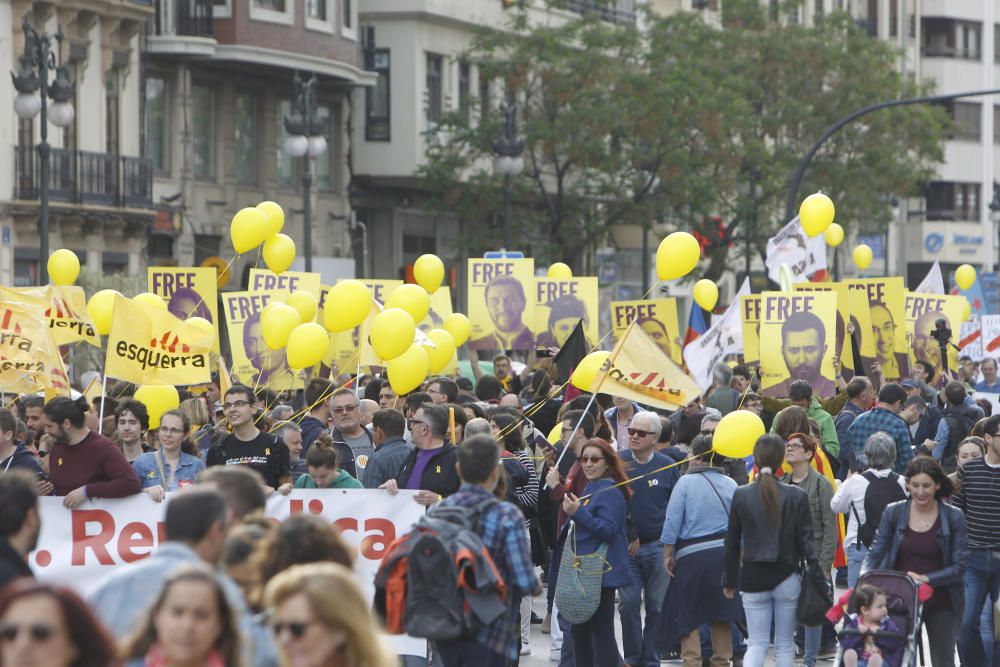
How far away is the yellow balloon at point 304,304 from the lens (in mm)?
19031

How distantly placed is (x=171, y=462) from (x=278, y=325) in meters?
5.00

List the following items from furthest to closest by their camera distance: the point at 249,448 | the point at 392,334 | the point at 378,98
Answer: the point at 378,98, the point at 392,334, the point at 249,448

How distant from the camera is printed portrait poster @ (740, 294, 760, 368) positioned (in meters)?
21.6

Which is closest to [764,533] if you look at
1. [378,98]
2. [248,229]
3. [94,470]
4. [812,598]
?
[812,598]

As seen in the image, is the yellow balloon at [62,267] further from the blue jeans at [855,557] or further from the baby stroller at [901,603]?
the baby stroller at [901,603]

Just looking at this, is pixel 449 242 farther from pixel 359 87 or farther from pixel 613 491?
pixel 613 491

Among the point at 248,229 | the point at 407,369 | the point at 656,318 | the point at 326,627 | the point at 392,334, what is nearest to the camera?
the point at 326,627

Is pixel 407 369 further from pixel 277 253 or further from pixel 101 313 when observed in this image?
pixel 277 253

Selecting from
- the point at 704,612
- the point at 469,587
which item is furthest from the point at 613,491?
the point at 469,587

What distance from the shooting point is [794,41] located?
4875cm

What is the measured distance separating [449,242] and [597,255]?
733 cm

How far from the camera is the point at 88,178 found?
35.7 m

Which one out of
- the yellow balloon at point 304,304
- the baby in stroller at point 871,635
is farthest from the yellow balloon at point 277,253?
the baby in stroller at point 871,635

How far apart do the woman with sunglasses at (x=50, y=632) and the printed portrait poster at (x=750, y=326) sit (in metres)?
16.2
